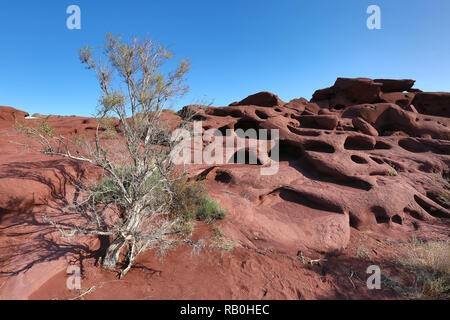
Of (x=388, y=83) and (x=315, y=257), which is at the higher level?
(x=388, y=83)

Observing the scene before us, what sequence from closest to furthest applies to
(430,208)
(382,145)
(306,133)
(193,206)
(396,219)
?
(193,206)
(396,219)
(430,208)
(306,133)
(382,145)

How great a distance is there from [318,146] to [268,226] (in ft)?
20.2

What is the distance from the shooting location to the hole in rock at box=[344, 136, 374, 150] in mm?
10125

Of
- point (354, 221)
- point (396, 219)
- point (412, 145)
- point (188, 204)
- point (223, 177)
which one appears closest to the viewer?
point (188, 204)

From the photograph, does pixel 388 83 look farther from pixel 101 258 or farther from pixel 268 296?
pixel 101 258

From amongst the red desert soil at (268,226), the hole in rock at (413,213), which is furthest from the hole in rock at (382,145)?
the hole in rock at (413,213)

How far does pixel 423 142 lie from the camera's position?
1095cm

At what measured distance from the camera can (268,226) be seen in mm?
4867

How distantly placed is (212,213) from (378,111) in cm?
1653

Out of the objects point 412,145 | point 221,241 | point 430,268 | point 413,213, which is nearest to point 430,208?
point 413,213

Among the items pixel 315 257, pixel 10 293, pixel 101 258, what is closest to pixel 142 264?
pixel 101 258

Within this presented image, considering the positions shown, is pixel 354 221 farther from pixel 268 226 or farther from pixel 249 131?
pixel 249 131

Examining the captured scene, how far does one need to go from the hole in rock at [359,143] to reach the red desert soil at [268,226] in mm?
71

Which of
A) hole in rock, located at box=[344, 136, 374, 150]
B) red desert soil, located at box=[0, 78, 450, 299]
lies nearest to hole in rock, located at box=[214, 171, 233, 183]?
red desert soil, located at box=[0, 78, 450, 299]
